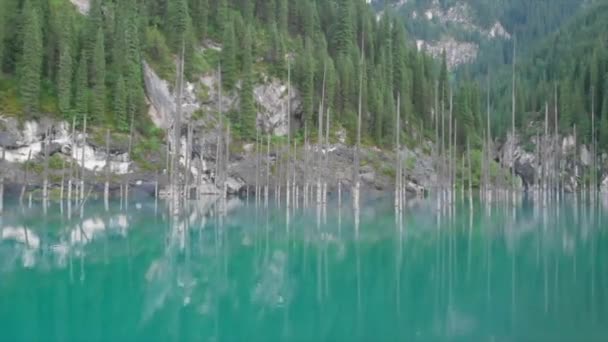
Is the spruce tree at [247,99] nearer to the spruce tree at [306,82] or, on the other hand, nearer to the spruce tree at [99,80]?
the spruce tree at [306,82]

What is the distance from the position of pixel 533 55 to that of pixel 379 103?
103 m

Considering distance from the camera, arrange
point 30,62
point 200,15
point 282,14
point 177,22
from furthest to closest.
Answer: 1. point 282,14
2. point 200,15
3. point 177,22
4. point 30,62

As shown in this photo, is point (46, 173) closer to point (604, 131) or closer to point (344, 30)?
point (344, 30)

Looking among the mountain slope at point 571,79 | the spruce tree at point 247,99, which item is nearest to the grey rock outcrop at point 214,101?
the spruce tree at point 247,99

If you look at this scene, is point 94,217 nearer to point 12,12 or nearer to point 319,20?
point 12,12

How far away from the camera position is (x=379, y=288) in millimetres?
15453

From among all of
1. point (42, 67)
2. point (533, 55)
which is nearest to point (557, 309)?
point (42, 67)

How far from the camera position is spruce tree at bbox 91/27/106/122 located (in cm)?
6606

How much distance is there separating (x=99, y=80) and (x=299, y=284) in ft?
191

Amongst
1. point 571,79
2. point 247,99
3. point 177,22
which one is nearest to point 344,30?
point 247,99

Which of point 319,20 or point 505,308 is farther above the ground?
point 319,20

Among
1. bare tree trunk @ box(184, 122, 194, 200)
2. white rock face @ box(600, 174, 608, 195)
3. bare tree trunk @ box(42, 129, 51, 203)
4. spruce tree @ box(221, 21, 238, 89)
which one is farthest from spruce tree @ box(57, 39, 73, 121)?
white rock face @ box(600, 174, 608, 195)

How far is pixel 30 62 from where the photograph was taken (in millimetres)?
63469

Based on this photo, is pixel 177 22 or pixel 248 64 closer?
pixel 248 64
